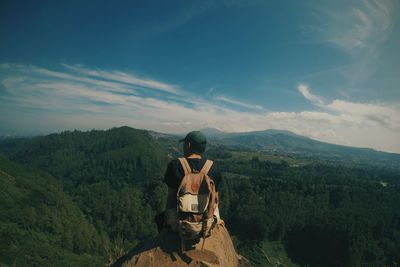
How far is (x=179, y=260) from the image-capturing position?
639cm

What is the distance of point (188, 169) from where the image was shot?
6156mm

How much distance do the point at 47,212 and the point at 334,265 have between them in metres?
98.8

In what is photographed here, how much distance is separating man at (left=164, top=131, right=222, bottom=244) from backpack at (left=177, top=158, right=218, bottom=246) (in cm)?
4

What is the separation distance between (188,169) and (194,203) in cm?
72

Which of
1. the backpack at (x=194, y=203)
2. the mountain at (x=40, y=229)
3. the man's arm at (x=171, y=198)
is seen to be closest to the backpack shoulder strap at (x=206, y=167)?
the backpack at (x=194, y=203)

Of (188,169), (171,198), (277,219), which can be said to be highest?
(188,169)

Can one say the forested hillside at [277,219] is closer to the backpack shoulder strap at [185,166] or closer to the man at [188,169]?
the man at [188,169]

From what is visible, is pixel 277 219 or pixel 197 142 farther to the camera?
pixel 277 219

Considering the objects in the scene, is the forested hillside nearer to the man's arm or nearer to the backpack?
the man's arm

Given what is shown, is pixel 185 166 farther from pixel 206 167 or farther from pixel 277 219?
pixel 277 219

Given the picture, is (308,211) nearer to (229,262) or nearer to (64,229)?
(64,229)

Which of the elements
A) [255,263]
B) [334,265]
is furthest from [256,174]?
[255,263]

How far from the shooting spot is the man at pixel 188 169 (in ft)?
20.3

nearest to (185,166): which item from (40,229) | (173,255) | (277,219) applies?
(173,255)
